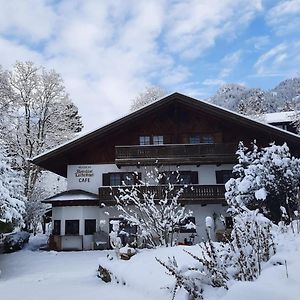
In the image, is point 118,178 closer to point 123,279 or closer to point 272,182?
point 272,182

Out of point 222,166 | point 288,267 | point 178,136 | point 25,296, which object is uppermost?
point 178,136

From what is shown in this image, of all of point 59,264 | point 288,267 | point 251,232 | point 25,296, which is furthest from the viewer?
point 59,264

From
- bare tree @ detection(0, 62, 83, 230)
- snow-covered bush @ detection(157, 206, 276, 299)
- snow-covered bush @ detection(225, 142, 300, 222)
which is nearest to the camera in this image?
snow-covered bush @ detection(157, 206, 276, 299)

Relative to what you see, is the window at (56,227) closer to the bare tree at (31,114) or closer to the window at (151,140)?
the bare tree at (31,114)

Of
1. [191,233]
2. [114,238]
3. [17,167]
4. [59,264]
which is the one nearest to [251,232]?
[114,238]

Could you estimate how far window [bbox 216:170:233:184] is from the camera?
936 inches

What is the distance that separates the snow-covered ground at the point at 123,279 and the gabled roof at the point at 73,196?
3456 millimetres

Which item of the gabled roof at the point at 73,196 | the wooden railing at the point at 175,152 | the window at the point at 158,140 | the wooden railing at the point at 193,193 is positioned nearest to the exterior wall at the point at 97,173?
the gabled roof at the point at 73,196

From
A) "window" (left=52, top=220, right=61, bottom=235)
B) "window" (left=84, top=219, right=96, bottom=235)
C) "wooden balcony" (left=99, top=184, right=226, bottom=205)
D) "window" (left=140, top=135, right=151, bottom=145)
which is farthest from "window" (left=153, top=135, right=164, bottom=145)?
"window" (left=52, top=220, right=61, bottom=235)

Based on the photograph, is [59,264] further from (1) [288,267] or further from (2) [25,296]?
(1) [288,267]

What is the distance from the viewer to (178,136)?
80.0ft

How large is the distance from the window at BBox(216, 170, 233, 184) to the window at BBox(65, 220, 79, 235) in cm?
921

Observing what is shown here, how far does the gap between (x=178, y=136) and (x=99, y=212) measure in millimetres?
7023

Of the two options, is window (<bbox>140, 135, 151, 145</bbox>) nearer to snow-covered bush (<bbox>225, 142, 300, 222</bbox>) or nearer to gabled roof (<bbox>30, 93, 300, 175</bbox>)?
gabled roof (<bbox>30, 93, 300, 175</bbox>)
